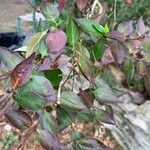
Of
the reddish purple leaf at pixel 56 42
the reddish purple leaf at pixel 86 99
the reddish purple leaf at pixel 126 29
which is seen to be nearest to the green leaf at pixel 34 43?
the reddish purple leaf at pixel 56 42

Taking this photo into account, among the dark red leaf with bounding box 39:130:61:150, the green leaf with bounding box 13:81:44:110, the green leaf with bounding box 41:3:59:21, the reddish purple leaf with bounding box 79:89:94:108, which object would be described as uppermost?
the green leaf with bounding box 41:3:59:21

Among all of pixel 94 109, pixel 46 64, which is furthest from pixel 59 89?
pixel 94 109

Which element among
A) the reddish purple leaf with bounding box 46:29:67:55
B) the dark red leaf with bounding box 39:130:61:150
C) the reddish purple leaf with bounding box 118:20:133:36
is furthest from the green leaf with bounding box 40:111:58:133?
the reddish purple leaf with bounding box 118:20:133:36

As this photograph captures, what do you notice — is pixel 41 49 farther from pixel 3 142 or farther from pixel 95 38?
pixel 3 142

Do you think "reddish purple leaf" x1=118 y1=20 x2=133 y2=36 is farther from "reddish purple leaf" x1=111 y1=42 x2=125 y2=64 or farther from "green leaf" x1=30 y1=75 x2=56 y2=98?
"green leaf" x1=30 y1=75 x2=56 y2=98

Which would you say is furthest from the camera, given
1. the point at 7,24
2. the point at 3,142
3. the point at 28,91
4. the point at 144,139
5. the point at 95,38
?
the point at 7,24

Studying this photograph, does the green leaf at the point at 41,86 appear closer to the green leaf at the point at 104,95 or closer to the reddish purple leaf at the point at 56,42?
the reddish purple leaf at the point at 56,42
